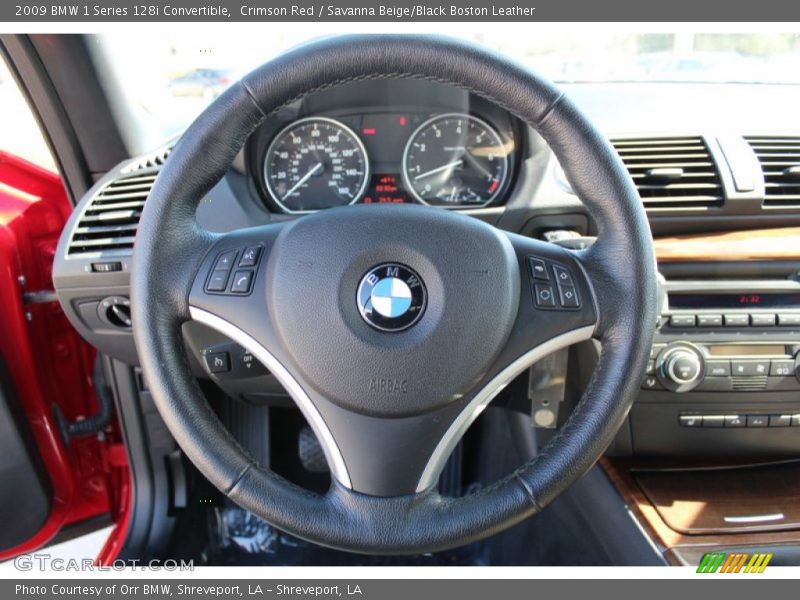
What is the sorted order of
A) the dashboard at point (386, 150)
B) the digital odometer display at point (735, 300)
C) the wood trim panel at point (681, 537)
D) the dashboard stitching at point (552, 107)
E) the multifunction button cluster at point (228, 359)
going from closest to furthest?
1. the dashboard stitching at point (552, 107)
2. the multifunction button cluster at point (228, 359)
3. the wood trim panel at point (681, 537)
4. the digital odometer display at point (735, 300)
5. the dashboard at point (386, 150)

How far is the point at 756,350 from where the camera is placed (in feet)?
4.88

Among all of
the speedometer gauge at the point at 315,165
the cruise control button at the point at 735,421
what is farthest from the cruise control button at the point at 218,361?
the cruise control button at the point at 735,421

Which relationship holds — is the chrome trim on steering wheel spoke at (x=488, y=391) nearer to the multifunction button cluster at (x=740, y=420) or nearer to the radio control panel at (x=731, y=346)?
the radio control panel at (x=731, y=346)

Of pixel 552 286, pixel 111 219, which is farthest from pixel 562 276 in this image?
pixel 111 219

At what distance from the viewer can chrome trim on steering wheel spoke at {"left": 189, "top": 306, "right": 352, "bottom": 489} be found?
106 cm

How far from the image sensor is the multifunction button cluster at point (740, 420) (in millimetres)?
1517

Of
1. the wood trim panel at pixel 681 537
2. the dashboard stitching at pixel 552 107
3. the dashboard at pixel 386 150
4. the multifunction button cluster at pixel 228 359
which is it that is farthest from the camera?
the dashboard at pixel 386 150

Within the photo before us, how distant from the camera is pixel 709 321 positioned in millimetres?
1476

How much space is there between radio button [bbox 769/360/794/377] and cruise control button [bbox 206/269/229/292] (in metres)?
1.19

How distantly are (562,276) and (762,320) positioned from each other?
67 centimetres

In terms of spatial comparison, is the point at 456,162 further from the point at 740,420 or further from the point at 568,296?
the point at 740,420

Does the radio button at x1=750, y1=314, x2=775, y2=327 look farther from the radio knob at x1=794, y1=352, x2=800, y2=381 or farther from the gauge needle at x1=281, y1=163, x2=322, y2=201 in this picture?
the gauge needle at x1=281, y1=163, x2=322, y2=201

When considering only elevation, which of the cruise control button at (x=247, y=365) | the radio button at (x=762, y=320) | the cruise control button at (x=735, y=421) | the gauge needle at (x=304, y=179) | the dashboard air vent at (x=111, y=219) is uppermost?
the gauge needle at (x=304, y=179)

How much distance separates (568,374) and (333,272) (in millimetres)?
717
